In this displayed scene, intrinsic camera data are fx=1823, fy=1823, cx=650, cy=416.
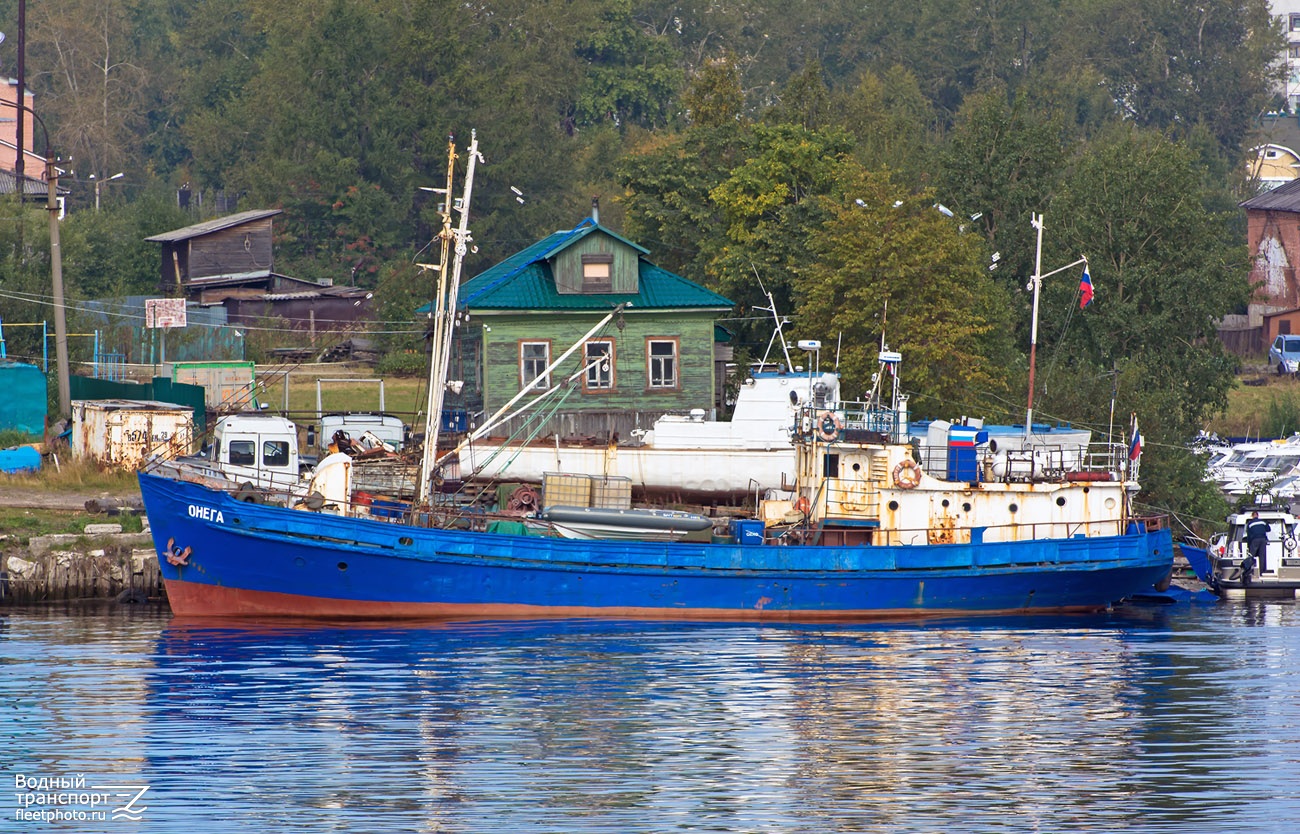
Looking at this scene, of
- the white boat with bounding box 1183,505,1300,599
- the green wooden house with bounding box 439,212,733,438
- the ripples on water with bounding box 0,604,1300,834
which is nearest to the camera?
the ripples on water with bounding box 0,604,1300,834

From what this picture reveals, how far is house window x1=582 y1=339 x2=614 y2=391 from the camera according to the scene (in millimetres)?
50812

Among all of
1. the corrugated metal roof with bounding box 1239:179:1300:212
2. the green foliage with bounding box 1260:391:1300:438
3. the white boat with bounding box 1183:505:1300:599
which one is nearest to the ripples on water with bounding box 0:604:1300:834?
the white boat with bounding box 1183:505:1300:599

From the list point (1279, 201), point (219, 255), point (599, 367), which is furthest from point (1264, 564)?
point (1279, 201)

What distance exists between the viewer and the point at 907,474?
41.5 meters

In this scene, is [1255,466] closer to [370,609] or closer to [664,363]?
[664,363]

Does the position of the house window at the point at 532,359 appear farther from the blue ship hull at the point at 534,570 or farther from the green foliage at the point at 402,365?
the green foliage at the point at 402,365

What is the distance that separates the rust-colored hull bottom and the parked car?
44.2 metres

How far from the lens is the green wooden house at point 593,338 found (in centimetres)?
5094

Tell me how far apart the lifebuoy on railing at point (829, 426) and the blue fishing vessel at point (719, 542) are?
46 millimetres

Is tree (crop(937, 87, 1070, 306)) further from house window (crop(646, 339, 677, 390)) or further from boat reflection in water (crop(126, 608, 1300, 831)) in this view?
boat reflection in water (crop(126, 608, 1300, 831))

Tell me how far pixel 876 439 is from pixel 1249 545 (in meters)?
11.5

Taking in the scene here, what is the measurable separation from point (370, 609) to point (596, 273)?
15034mm

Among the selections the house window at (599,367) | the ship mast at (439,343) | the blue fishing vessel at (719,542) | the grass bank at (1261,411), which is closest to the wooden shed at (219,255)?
the house window at (599,367)

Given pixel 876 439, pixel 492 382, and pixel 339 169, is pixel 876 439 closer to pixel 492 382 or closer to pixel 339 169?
pixel 492 382
